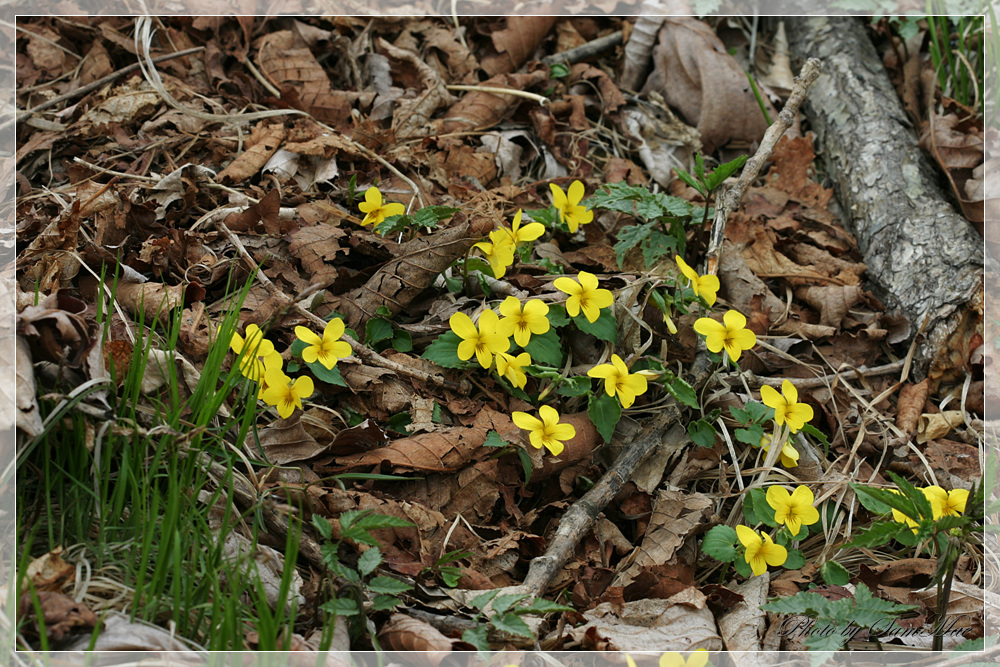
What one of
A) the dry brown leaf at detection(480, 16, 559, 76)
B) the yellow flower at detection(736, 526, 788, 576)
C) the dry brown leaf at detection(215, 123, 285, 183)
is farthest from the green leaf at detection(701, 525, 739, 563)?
the dry brown leaf at detection(480, 16, 559, 76)

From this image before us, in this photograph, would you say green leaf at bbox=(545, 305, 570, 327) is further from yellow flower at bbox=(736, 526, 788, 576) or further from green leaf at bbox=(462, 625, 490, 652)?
green leaf at bbox=(462, 625, 490, 652)

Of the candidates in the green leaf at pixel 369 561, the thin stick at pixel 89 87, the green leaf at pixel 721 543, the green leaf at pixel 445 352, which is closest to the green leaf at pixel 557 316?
the green leaf at pixel 445 352

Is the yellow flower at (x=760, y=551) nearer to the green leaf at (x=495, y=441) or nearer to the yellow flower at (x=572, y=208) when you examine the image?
the green leaf at (x=495, y=441)

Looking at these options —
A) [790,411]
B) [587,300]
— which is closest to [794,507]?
[790,411]

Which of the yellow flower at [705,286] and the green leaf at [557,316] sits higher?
the yellow flower at [705,286]

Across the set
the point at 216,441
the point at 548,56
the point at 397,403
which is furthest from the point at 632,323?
the point at 548,56

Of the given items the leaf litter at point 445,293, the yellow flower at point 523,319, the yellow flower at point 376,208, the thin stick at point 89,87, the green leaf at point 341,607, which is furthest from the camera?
the thin stick at point 89,87

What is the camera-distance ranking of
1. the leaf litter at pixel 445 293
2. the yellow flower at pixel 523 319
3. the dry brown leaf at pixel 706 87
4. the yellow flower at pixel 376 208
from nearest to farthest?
the leaf litter at pixel 445 293 → the yellow flower at pixel 523 319 → the yellow flower at pixel 376 208 → the dry brown leaf at pixel 706 87

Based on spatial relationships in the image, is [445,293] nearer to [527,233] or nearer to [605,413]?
[527,233]
